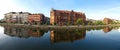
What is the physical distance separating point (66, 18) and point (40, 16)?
68.4 ft

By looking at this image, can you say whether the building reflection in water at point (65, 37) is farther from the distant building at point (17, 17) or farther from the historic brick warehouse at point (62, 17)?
the distant building at point (17, 17)

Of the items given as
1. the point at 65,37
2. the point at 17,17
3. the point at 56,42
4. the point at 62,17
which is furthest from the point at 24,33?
the point at 17,17

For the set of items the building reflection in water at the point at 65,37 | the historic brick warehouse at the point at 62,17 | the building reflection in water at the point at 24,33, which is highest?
the historic brick warehouse at the point at 62,17

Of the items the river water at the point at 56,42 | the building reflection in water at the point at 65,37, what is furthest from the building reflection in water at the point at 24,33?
the building reflection in water at the point at 65,37

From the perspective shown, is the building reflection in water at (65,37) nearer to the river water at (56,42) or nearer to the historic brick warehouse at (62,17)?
the river water at (56,42)

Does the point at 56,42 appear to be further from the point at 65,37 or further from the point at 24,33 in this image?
the point at 24,33

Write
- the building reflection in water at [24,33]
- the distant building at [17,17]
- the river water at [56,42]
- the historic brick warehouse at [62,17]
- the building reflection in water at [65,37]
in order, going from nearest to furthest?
1. the river water at [56,42]
2. the building reflection in water at [65,37]
3. the building reflection in water at [24,33]
4. the historic brick warehouse at [62,17]
5. the distant building at [17,17]

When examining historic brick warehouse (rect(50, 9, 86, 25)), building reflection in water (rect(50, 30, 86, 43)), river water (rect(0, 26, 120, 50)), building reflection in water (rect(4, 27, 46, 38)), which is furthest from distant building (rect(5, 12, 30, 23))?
river water (rect(0, 26, 120, 50))

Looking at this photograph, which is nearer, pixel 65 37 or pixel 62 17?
pixel 65 37

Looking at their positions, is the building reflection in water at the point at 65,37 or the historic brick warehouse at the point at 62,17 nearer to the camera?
the building reflection in water at the point at 65,37

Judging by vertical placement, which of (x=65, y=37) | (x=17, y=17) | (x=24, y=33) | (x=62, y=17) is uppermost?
(x=17, y=17)

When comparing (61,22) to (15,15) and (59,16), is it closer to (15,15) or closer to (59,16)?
(59,16)

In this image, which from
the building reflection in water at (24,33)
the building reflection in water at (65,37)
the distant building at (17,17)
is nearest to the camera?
the building reflection in water at (65,37)

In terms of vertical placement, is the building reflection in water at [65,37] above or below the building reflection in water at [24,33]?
below
